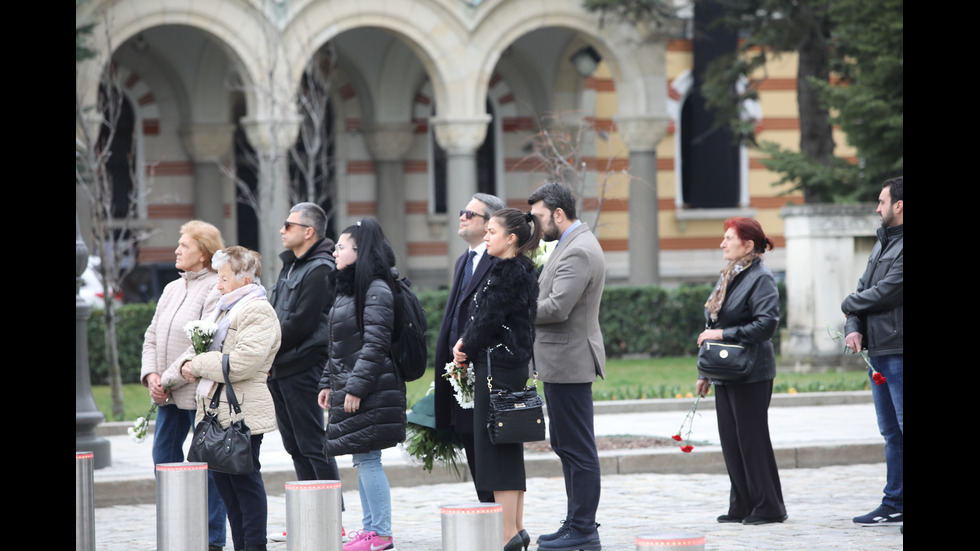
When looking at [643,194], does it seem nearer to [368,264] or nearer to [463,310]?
[463,310]

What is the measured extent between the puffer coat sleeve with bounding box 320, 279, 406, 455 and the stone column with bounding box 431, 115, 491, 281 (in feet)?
46.7

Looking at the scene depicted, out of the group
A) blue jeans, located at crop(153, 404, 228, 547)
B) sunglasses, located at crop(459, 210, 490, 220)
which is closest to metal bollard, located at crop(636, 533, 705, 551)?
sunglasses, located at crop(459, 210, 490, 220)

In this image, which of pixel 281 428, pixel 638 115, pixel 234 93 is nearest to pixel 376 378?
pixel 281 428

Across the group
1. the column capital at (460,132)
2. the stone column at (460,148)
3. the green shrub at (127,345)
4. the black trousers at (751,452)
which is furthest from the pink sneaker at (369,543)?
the column capital at (460,132)

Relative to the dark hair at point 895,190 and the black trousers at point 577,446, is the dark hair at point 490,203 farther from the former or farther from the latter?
the dark hair at point 895,190

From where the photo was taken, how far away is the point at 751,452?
8.16 m

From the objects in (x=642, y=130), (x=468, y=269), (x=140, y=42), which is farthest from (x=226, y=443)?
(x=140, y=42)

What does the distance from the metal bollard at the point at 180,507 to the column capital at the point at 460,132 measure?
15.4 metres

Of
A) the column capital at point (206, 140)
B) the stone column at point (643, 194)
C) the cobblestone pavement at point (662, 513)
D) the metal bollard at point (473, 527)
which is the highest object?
the column capital at point (206, 140)

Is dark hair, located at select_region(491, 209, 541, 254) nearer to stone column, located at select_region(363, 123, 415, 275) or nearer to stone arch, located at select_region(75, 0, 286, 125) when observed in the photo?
stone arch, located at select_region(75, 0, 286, 125)

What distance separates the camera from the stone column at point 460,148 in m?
21.6

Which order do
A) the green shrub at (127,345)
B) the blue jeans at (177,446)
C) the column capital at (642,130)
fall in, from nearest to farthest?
the blue jeans at (177,446), the green shrub at (127,345), the column capital at (642,130)

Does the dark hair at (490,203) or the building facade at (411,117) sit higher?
the building facade at (411,117)

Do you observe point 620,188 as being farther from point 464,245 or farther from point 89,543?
point 89,543
